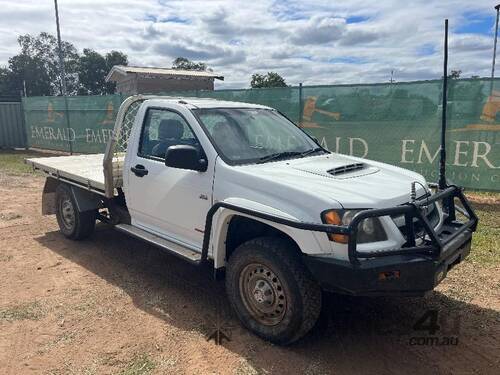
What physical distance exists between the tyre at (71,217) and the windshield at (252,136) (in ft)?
8.61

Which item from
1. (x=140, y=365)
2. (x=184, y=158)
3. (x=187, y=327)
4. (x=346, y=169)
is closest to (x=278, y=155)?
(x=346, y=169)

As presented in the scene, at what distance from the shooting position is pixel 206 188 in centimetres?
390

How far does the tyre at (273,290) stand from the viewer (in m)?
3.25

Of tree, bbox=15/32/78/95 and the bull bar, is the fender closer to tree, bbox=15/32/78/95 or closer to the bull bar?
the bull bar

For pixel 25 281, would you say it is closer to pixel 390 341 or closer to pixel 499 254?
pixel 390 341

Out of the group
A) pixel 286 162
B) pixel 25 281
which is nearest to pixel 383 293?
pixel 286 162

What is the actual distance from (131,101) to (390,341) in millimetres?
3671

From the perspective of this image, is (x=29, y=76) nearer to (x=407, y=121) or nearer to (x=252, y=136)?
(x=407, y=121)

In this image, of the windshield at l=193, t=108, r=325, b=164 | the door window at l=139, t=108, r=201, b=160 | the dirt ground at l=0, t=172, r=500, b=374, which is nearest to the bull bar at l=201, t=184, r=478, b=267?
the windshield at l=193, t=108, r=325, b=164

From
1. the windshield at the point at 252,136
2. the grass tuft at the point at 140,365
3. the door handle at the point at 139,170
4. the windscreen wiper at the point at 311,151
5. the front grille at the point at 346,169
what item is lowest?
the grass tuft at the point at 140,365

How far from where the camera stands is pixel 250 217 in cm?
343

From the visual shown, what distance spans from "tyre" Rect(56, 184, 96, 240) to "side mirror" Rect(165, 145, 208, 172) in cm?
265

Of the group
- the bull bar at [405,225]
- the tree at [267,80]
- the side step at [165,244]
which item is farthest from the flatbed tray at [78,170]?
the tree at [267,80]

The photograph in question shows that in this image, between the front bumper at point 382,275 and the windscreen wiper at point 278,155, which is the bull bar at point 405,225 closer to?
the front bumper at point 382,275
